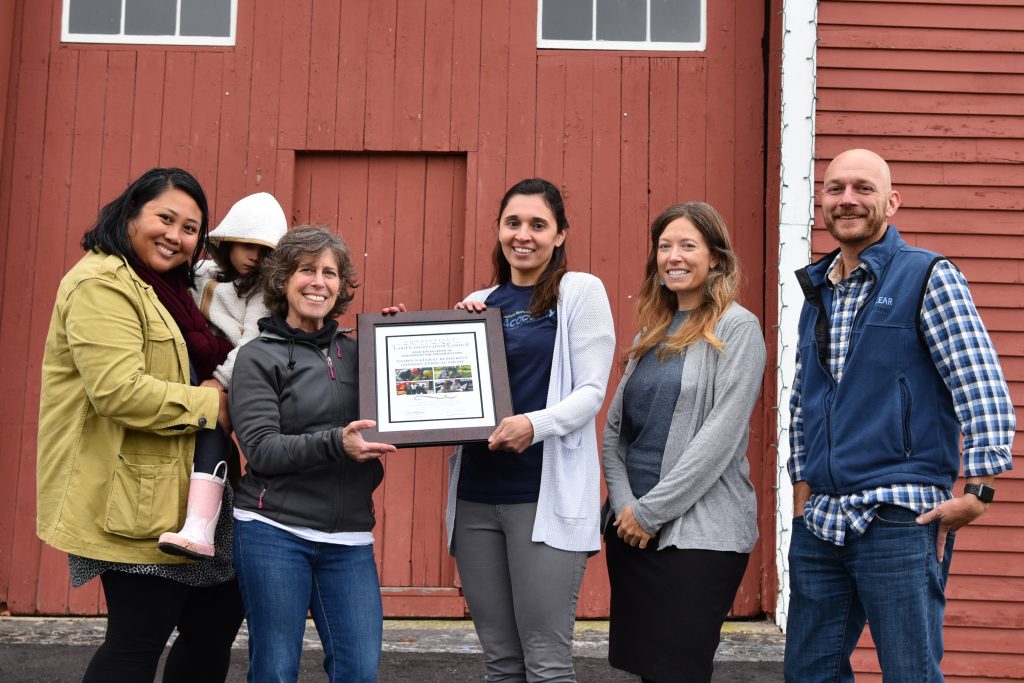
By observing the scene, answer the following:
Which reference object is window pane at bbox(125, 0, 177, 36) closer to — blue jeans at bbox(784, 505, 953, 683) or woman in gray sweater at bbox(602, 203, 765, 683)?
woman in gray sweater at bbox(602, 203, 765, 683)

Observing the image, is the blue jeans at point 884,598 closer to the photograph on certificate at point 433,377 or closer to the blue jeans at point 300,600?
the photograph on certificate at point 433,377

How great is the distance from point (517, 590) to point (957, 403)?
1.36 meters

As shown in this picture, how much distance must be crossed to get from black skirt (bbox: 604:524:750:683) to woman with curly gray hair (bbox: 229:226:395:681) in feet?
2.54

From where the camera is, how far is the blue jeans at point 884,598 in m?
2.63

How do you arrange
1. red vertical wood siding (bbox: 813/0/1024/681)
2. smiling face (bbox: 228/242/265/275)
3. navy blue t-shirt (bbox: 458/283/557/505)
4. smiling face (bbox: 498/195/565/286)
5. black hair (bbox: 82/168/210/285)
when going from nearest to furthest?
black hair (bbox: 82/168/210/285), navy blue t-shirt (bbox: 458/283/557/505), smiling face (bbox: 498/195/565/286), smiling face (bbox: 228/242/265/275), red vertical wood siding (bbox: 813/0/1024/681)

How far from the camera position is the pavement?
429 cm

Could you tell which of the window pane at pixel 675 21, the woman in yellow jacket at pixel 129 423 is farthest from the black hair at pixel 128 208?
the window pane at pixel 675 21

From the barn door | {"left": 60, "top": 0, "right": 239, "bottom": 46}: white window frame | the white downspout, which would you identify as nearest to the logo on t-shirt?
the barn door

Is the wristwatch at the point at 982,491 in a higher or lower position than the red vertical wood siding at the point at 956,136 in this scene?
lower

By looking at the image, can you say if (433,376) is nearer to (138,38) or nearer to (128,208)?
(128,208)

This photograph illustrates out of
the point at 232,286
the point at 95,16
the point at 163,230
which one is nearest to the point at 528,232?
the point at 232,286

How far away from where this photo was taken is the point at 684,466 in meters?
2.80

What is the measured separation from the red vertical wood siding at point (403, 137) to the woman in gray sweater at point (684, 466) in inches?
83.5

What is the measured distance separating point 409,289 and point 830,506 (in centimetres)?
292
